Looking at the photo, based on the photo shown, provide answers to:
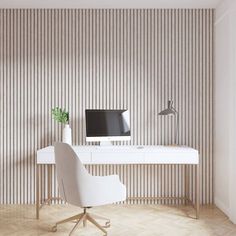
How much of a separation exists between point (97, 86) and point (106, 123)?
0.54 m

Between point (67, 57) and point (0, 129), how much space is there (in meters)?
1.27

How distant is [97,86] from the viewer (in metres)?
4.57

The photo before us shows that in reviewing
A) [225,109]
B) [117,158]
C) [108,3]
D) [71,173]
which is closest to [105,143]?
[117,158]

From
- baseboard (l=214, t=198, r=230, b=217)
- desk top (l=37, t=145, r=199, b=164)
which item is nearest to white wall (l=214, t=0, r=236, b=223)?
baseboard (l=214, t=198, r=230, b=217)

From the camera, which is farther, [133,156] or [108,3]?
[108,3]

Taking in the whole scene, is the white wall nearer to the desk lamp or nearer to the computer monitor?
the desk lamp

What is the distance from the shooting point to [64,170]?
10.8 ft

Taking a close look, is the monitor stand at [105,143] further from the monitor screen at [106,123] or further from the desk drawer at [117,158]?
the desk drawer at [117,158]

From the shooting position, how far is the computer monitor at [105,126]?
4.31 m

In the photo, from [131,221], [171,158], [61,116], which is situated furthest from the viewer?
[61,116]

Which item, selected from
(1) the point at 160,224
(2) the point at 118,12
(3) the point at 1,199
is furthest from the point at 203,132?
(3) the point at 1,199

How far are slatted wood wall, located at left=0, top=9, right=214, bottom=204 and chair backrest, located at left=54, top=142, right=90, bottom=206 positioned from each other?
4.17ft

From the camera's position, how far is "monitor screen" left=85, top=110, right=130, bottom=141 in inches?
170

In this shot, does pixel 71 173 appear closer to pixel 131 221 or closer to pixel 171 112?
pixel 131 221
